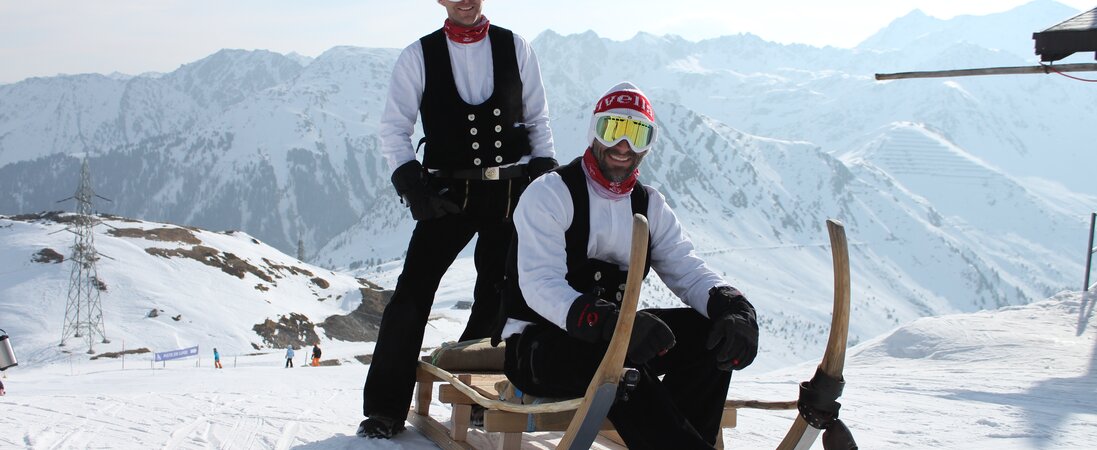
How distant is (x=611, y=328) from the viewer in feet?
13.1

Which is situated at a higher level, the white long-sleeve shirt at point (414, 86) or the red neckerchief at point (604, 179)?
the white long-sleeve shirt at point (414, 86)

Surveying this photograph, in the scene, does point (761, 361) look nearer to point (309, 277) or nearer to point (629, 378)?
point (309, 277)

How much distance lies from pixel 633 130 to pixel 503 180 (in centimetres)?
150

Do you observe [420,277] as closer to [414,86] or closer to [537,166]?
[537,166]

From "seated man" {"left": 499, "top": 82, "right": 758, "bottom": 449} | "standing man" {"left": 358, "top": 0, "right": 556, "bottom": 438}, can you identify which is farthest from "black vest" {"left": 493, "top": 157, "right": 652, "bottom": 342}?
"standing man" {"left": 358, "top": 0, "right": 556, "bottom": 438}

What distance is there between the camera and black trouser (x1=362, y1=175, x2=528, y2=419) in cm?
587

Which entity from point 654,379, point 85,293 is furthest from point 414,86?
point 85,293

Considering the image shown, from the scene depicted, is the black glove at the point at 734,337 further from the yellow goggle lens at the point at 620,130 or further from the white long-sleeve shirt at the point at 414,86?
the white long-sleeve shirt at the point at 414,86

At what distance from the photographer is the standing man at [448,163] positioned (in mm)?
5871

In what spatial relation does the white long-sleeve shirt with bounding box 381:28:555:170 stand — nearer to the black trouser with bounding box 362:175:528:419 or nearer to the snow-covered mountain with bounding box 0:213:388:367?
the black trouser with bounding box 362:175:528:419

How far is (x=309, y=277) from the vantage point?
246ft

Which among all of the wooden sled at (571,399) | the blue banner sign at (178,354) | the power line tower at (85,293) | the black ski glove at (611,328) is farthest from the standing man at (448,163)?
the power line tower at (85,293)

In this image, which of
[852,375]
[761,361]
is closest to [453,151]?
[852,375]

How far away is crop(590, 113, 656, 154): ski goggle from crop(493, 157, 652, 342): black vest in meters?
0.21
